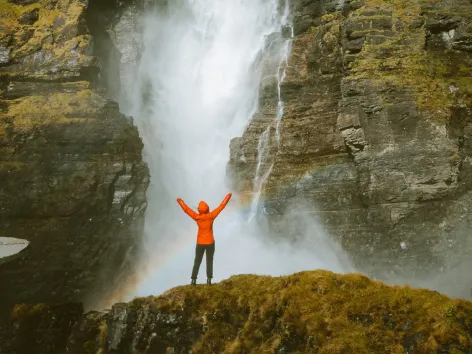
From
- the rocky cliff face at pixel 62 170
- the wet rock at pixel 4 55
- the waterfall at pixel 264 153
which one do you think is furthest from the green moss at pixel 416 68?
the wet rock at pixel 4 55

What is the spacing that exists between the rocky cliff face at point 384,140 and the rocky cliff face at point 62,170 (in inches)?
264

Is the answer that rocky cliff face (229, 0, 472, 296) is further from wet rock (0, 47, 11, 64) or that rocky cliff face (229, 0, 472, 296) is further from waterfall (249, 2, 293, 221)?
wet rock (0, 47, 11, 64)

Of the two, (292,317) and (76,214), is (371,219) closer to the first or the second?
(292,317)

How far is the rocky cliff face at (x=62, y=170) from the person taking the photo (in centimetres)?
1727

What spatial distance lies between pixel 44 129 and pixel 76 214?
475 cm

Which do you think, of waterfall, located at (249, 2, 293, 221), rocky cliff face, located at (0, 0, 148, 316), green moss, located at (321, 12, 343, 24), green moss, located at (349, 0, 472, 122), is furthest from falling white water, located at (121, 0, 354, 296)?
green moss, located at (349, 0, 472, 122)

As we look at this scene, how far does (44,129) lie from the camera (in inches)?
766

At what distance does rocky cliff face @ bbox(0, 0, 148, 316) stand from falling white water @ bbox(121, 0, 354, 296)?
2.49 metres

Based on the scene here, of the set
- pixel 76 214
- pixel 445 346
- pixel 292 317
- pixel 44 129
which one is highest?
pixel 44 129

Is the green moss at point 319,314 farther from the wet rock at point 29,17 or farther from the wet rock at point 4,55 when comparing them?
the wet rock at point 29,17

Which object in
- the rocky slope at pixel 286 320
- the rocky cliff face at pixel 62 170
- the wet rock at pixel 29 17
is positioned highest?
the wet rock at pixel 29 17

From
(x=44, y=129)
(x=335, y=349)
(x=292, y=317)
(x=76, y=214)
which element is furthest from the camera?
(x=44, y=129)

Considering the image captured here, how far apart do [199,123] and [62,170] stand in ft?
37.1

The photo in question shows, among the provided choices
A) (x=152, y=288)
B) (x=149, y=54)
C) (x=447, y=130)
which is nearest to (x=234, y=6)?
(x=149, y=54)
